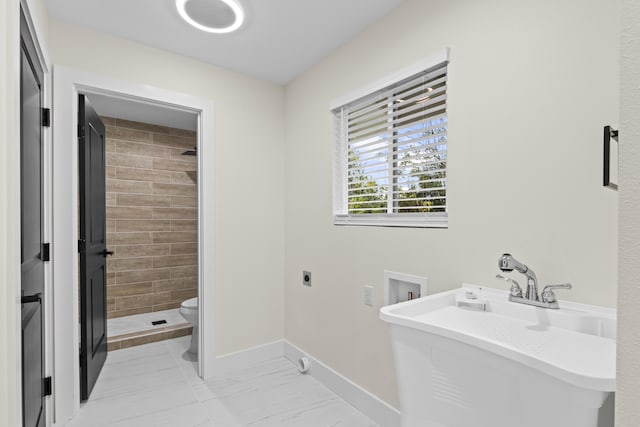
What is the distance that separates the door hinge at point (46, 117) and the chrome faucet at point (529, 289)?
236 centimetres

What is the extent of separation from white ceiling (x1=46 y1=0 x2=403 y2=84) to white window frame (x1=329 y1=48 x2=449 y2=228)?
40 cm

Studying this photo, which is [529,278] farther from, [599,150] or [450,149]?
[450,149]

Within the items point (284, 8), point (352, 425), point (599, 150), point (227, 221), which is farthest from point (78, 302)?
point (599, 150)

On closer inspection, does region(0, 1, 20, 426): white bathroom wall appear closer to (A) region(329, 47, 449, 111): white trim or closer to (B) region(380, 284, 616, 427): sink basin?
(B) region(380, 284, 616, 427): sink basin

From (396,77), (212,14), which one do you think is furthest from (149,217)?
(396,77)

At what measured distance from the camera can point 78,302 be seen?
2.07 meters

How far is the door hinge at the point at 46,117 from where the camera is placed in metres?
1.84

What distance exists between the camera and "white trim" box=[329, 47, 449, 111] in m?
1.61

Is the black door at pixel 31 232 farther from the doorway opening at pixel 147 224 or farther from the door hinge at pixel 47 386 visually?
the doorway opening at pixel 147 224

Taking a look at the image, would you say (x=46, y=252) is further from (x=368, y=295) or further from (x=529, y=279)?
(x=529, y=279)

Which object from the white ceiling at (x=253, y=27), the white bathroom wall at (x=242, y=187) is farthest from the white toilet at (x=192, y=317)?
the white ceiling at (x=253, y=27)

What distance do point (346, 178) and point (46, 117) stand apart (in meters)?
1.79

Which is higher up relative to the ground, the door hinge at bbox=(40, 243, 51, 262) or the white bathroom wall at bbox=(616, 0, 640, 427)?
the white bathroom wall at bbox=(616, 0, 640, 427)

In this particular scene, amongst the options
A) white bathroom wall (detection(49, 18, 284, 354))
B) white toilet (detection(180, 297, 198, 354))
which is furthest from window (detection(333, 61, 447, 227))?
white toilet (detection(180, 297, 198, 354))
